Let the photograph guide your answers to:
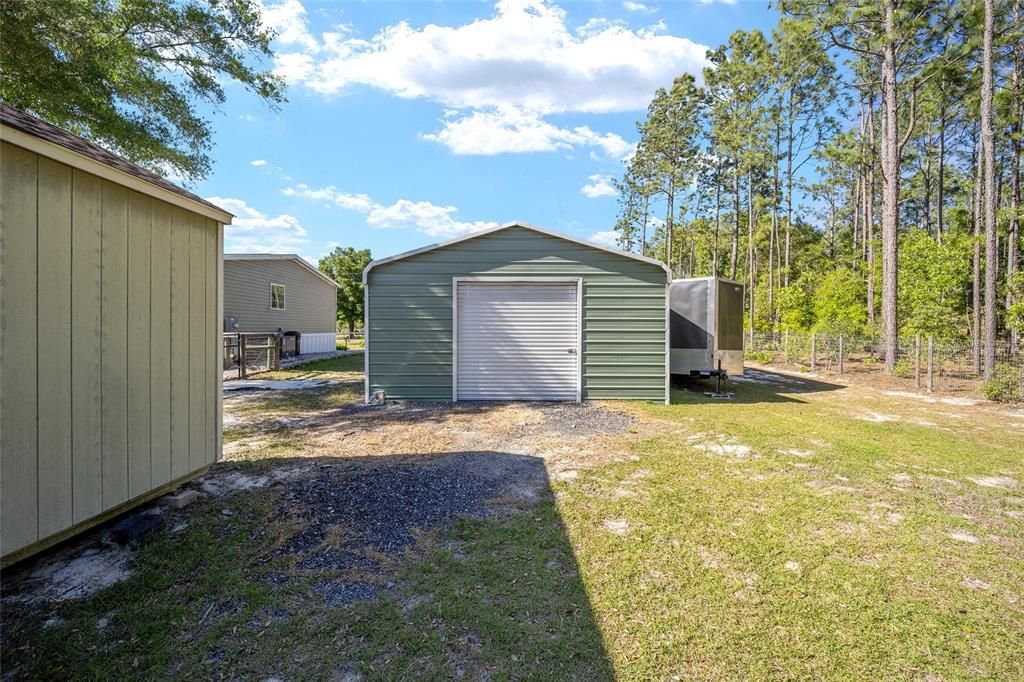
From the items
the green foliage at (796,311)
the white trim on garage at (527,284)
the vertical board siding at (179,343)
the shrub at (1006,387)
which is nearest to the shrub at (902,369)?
the shrub at (1006,387)

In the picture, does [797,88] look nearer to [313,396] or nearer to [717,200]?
[717,200]

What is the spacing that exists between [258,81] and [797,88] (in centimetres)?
2258

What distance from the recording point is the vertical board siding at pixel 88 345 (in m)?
2.22

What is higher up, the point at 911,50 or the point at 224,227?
the point at 911,50

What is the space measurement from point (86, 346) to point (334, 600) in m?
2.04

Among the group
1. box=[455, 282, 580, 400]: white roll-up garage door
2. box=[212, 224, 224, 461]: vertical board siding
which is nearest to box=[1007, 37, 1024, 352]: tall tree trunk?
box=[455, 282, 580, 400]: white roll-up garage door

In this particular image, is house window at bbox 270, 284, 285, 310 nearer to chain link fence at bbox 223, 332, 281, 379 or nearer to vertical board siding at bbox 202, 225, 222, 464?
chain link fence at bbox 223, 332, 281, 379

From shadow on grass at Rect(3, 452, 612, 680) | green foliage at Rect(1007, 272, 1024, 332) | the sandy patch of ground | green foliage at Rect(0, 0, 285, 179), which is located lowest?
shadow on grass at Rect(3, 452, 612, 680)

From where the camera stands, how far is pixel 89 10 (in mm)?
8344

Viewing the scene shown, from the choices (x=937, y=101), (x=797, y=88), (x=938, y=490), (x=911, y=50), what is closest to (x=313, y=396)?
(x=938, y=490)

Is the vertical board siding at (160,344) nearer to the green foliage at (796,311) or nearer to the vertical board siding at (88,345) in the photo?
the vertical board siding at (88,345)

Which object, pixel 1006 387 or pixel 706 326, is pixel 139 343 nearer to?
pixel 706 326

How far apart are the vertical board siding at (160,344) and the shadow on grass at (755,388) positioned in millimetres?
7278

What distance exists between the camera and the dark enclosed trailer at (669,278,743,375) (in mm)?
8844
